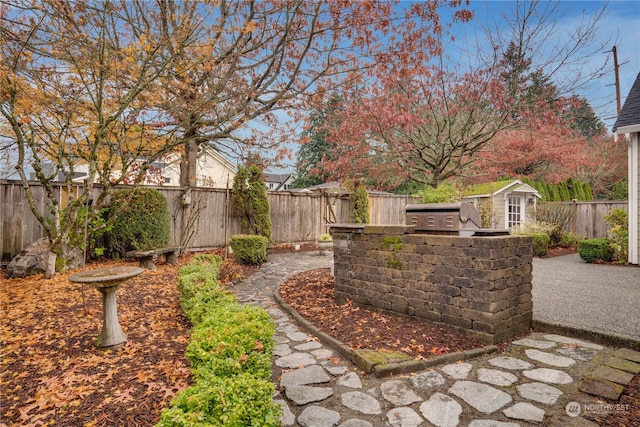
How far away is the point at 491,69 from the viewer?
22.2 ft

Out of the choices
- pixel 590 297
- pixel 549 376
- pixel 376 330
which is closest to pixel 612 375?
pixel 549 376

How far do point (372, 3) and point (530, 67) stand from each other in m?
3.34

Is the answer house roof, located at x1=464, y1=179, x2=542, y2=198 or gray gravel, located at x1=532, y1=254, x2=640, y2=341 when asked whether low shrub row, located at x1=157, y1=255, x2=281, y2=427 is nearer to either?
gray gravel, located at x1=532, y1=254, x2=640, y2=341

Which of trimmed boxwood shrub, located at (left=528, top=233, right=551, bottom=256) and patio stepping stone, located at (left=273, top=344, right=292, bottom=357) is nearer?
patio stepping stone, located at (left=273, top=344, right=292, bottom=357)

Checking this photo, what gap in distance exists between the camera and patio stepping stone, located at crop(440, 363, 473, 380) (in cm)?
259

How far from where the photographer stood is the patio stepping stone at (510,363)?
2736mm

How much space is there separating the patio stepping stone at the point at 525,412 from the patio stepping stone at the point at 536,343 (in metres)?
1.15

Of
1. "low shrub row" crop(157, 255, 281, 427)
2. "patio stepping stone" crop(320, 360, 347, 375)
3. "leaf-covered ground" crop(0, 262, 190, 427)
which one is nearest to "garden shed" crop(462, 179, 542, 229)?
"patio stepping stone" crop(320, 360, 347, 375)

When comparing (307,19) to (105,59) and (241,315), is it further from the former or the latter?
(241,315)

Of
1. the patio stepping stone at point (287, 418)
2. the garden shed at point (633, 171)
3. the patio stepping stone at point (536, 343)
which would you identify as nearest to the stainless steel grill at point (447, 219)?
the patio stepping stone at point (536, 343)

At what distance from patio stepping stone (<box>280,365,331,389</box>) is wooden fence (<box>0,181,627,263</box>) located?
6.39 metres

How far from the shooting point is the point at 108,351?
2943mm

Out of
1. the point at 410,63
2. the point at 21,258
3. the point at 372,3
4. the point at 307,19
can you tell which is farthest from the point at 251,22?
the point at 21,258

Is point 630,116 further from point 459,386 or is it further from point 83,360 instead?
point 83,360
